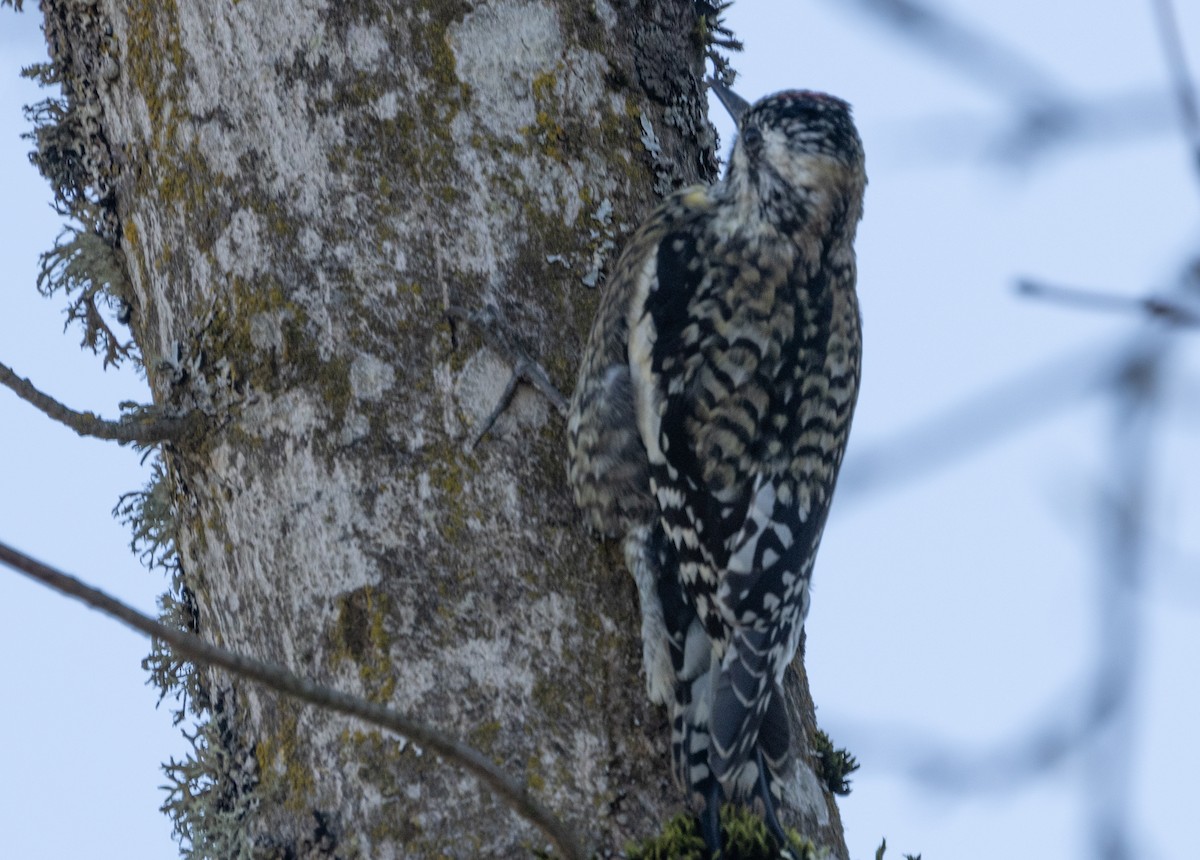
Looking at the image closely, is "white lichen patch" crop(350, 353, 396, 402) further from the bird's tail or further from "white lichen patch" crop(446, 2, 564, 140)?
the bird's tail

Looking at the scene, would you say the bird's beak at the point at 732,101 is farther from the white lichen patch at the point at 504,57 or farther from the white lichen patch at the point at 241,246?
the white lichen patch at the point at 241,246

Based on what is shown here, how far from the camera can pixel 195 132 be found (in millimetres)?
2875

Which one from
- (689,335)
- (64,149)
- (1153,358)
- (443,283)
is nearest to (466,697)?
(443,283)

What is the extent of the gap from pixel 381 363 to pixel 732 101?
4.93ft

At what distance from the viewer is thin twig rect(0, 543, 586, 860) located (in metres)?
1.46

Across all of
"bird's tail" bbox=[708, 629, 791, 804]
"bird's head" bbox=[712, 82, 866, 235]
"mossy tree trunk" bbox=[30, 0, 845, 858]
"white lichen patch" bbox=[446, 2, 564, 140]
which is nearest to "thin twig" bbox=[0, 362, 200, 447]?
"mossy tree trunk" bbox=[30, 0, 845, 858]

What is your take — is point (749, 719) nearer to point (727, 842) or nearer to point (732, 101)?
point (727, 842)

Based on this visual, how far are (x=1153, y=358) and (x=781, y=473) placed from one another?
1808 mm

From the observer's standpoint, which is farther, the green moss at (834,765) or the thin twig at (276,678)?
the green moss at (834,765)

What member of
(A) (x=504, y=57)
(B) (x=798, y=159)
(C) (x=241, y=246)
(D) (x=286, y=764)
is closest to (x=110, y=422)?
(C) (x=241, y=246)

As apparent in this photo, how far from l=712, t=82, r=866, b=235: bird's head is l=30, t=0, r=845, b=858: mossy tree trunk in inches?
13.7

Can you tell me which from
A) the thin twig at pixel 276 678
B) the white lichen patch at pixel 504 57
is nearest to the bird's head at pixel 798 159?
the white lichen patch at pixel 504 57

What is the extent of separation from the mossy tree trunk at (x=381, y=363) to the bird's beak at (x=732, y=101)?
483mm

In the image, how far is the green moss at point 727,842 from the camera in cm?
227
